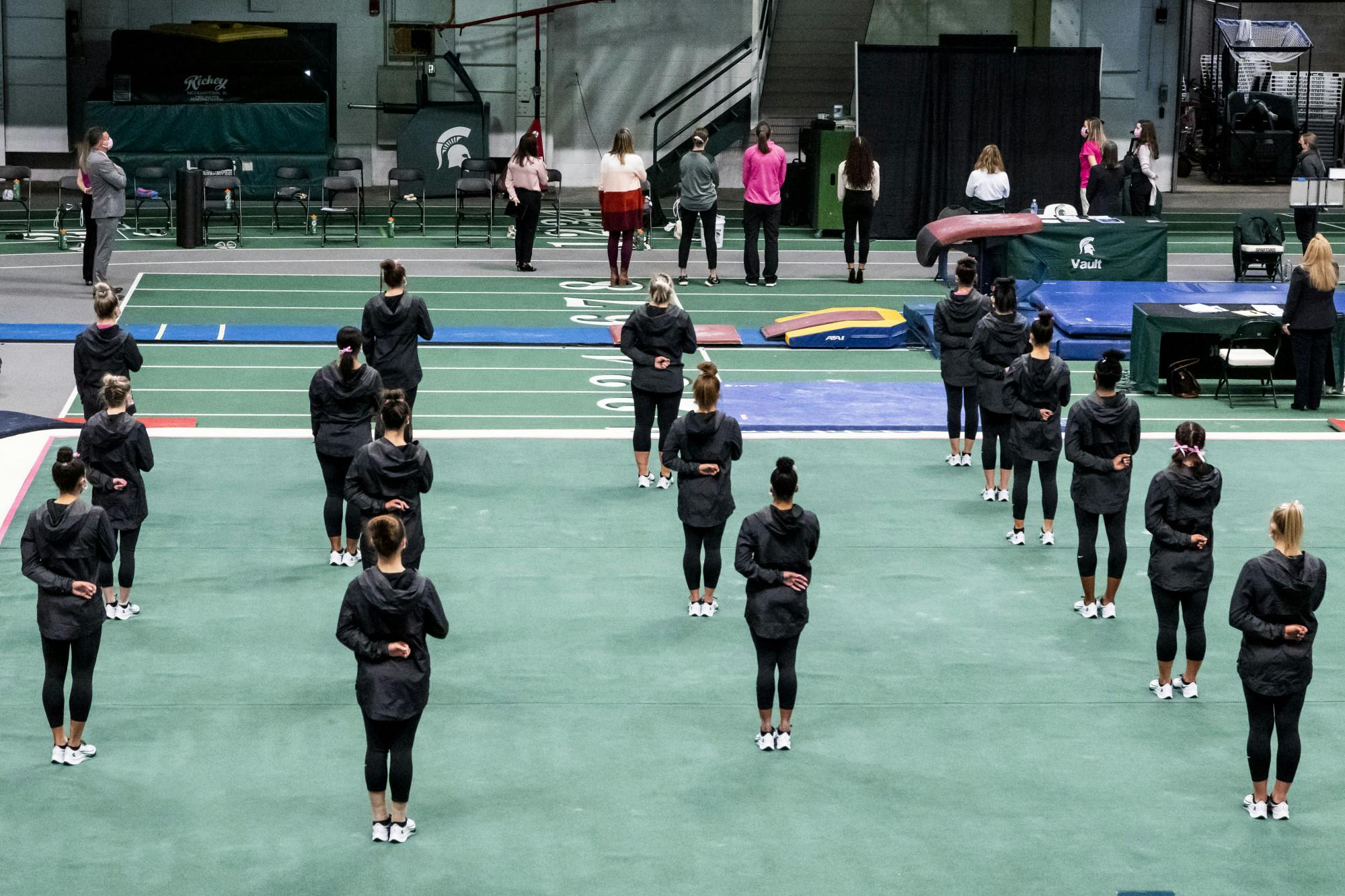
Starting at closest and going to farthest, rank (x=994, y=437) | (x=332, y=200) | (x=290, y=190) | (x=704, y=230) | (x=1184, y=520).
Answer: (x=1184, y=520), (x=994, y=437), (x=704, y=230), (x=290, y=190), (x=332, y=200)

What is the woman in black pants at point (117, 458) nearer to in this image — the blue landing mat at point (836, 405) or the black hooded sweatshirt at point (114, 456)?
the black hooded sweatshirt at point (114, 456)

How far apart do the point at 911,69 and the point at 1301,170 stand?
246 inches

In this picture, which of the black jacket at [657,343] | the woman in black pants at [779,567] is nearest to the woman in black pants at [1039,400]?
the black jacket at [657,343]

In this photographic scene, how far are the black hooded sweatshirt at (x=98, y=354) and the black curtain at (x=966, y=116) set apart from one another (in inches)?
637

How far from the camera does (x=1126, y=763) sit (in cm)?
892

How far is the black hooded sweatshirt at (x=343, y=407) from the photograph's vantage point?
11289 mm

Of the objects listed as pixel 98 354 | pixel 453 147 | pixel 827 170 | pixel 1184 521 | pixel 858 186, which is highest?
pixel 453 147

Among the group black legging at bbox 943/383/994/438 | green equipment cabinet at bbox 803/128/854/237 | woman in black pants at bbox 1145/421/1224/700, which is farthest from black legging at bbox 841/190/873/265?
woman in black pants at bbox 1145/421/1224/700

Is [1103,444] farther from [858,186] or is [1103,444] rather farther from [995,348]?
[858,186]

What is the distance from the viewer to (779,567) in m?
8.73

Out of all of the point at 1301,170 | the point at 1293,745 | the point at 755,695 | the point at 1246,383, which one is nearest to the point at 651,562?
the point at 755,695

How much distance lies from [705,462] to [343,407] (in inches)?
97.2

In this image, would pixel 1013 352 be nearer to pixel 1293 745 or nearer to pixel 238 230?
pixel 1293 745

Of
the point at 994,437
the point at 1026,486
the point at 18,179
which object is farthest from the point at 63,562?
the point at 18,179
